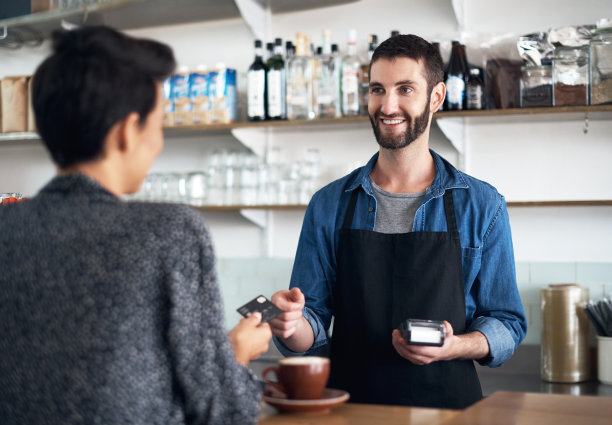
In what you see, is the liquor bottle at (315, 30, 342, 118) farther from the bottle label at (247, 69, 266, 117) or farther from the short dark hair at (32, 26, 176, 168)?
the short dark hair at (32, 26, 176, 168)

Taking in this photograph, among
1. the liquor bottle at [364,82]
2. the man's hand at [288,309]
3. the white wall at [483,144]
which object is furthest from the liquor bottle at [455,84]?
the man's hand at [288,309]

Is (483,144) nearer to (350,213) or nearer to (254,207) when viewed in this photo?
(254,207)

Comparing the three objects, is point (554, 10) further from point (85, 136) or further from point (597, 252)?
point (85, 136)

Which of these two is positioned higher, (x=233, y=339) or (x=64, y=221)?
(x=64, y=221)

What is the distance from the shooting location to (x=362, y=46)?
318cm

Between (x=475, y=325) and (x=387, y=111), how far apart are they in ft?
1.92

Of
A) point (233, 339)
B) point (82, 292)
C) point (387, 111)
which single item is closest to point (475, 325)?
point (387, 111)

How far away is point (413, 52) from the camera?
1.99 m

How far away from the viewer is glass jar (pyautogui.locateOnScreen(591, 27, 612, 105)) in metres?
2.61

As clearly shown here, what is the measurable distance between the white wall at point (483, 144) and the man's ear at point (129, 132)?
7.08ft

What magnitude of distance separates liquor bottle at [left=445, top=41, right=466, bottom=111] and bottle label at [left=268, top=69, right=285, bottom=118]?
68 centimetres

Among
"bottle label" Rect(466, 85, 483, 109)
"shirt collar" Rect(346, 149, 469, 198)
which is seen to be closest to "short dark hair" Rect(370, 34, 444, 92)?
"shirt collar" Rect(346, 149, 469, 198)

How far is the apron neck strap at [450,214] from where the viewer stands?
6.25 ft

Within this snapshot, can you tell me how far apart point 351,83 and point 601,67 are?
92 centimetres
